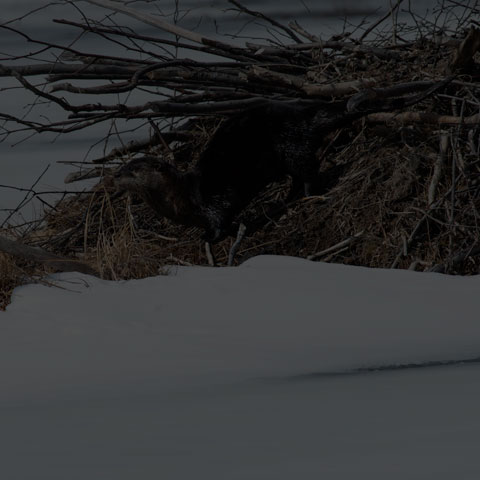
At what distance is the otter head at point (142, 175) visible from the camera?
5461 millimetres

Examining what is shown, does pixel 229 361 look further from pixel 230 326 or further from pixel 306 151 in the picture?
pixel 306 151

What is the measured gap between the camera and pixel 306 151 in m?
5.77

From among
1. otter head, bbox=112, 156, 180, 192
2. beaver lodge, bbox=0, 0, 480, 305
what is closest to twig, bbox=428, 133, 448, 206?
beaver lodge, bbox=0, 0, 480, 305

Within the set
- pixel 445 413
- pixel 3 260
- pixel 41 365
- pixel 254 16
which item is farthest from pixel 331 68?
pixel 445 413

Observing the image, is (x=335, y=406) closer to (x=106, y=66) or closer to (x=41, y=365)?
(x=41, y=365)

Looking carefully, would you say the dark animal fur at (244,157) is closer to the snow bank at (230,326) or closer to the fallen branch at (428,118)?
the fallen branch at (428,118)

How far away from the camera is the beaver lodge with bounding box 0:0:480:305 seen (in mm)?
5332

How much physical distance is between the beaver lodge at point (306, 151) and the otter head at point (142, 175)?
0.05 meters

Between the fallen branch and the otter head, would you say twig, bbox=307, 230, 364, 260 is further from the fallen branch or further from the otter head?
the otter head

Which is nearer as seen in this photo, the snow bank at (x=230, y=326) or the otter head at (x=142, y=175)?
the snow bank at (x=230, y=326)

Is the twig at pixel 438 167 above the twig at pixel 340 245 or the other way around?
above

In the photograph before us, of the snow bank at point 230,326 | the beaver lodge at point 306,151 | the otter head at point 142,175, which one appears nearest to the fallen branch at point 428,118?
the beaver lodge at point 306,151

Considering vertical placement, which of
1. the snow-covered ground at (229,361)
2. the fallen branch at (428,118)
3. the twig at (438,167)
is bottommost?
the snow-covered ground at (229,361)

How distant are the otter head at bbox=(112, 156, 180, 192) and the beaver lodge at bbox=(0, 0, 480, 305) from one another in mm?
52
